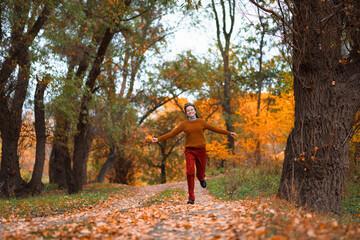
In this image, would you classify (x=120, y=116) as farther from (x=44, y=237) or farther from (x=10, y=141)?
(x=44, y=237)

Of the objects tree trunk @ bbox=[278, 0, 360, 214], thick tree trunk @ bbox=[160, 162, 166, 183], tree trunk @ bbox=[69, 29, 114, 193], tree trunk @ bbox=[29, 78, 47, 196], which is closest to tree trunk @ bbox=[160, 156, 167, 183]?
thick tree trunk @ bbox=[160, 162, 166, 183]

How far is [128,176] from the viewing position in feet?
85.8

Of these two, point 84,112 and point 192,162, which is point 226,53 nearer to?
point 84,112

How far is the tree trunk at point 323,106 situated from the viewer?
22.1 ft

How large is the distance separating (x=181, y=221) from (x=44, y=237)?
190 centimetres

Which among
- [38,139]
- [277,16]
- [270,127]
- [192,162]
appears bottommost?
[192,162]

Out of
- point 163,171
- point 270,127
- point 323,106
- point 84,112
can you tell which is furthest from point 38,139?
point 163,171

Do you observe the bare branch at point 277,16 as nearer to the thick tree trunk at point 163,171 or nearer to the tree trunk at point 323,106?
the tree trunk at point 323,106

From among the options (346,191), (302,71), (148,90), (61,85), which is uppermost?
(148,90)

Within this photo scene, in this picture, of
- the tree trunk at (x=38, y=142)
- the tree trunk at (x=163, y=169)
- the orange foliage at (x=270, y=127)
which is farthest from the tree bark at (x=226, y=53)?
the tree trunk at (x=38, y=142)

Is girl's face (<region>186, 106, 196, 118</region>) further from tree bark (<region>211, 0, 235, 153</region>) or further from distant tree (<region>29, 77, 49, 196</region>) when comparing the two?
tree bark (<region>211, 0, 235, 153</region>)

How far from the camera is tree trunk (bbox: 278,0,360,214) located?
673cm

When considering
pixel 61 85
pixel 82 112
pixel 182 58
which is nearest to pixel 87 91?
pixel 82 112

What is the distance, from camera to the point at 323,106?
6871mm
